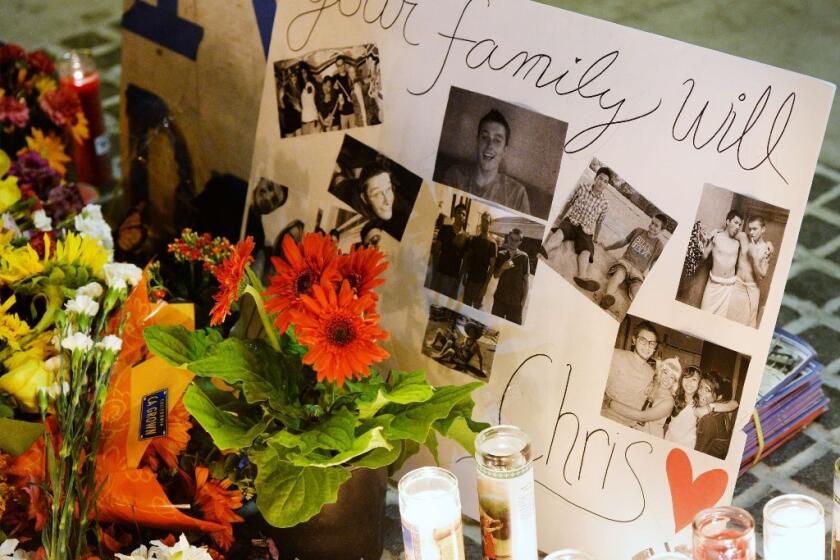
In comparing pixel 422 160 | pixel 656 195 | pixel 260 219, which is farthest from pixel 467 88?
pixel 260 219

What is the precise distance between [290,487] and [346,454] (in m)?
0.08

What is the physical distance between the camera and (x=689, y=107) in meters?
1.20

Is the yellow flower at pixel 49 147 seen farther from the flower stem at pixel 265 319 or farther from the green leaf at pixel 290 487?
the green leaf at pixel 290 487

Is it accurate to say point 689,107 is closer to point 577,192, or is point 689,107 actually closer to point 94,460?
point 577,192

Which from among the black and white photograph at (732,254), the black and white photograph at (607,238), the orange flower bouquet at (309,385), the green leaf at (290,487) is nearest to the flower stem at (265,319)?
the orange flower bouquet at (309,385)

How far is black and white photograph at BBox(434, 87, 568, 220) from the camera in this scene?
4.28 feet

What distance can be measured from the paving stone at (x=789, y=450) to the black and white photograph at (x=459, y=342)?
1.48ft

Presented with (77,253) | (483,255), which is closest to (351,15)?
(483,255)

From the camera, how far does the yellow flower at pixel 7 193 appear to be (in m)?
1.46

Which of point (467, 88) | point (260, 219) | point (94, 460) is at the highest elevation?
point (467, 88)

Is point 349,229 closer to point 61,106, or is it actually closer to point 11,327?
point 11,327

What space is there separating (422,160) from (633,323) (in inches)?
13.4

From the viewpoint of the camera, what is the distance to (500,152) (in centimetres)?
134

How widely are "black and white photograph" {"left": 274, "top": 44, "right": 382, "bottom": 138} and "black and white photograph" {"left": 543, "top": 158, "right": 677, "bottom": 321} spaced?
0.30 m
